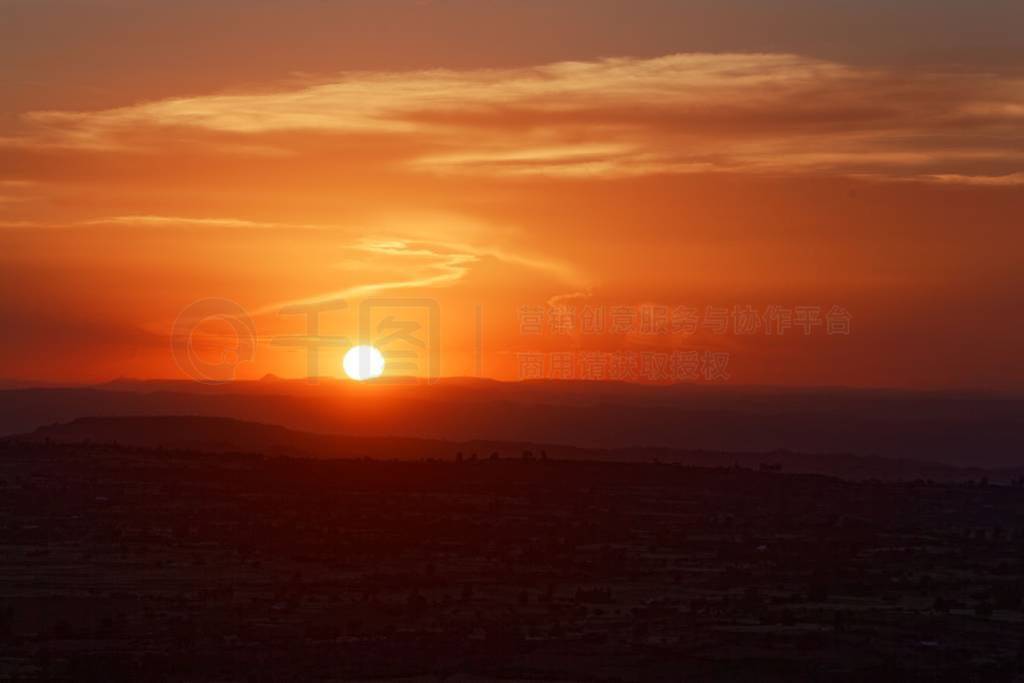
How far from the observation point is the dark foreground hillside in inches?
994

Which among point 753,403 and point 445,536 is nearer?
point 445,536

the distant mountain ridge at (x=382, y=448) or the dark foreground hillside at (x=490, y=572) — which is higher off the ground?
the distant mountain ridge at (x=382, y=448)

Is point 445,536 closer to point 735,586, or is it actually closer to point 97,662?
point 735,586

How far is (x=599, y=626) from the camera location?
2864cm

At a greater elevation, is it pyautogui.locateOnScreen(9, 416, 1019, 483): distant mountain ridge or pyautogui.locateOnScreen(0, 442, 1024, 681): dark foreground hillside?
pyautogui.locateOnScreen(9, 416, 1019, 483): distant mountain ridge

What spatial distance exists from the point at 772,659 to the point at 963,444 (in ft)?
368

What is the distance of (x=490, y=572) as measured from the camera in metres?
36.6

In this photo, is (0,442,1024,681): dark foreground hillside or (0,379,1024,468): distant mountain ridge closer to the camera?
(0,442,1024,681): dark foreground hillside

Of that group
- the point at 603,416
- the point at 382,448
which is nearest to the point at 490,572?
the point at 382,448

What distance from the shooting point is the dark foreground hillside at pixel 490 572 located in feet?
82.8

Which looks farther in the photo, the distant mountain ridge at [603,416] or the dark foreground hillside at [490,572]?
the distant mountain ridge at [603,416]

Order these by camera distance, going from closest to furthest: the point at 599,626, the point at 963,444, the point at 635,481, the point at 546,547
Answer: the point at 599,626 < the point at 546,547 < the point at 635,481 < the point at 963,444

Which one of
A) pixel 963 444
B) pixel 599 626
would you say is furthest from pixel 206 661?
pixel 963 444

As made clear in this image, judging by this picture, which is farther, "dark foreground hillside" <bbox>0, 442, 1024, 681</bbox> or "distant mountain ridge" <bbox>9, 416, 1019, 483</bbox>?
"distant mountain ridge" <bbox>9, 416, 1019, 483</bbox>
